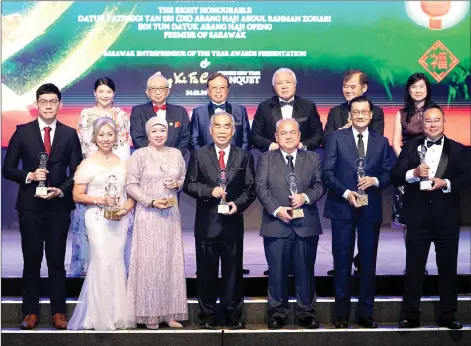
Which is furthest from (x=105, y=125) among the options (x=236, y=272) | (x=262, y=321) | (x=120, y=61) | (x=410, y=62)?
(x=410, y=62)

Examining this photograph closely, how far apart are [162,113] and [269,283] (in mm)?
1674

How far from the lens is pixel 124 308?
19.3 feet

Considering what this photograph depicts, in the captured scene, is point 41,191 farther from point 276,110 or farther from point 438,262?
point 438,262

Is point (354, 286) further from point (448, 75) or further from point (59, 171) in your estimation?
point (448, 75)

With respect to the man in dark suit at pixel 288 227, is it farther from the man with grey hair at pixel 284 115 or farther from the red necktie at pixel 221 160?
the man with grey hair at pixel 284 115

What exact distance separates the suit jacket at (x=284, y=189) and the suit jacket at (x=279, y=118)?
607 mm

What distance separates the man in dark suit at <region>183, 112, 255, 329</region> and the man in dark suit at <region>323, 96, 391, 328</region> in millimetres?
606

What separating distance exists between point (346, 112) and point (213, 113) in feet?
3.46

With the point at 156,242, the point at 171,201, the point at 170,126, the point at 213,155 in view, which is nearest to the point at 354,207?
the point at 213,155

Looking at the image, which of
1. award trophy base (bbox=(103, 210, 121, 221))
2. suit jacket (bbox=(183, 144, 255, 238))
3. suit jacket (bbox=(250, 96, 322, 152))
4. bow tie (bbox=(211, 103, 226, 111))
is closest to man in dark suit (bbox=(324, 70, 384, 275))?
suit jacket (bbox=(250, 96, 322, 152))

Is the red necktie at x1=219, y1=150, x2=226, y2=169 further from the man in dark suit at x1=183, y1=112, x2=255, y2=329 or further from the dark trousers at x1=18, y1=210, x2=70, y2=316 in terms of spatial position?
the dark trousers at x1=18, y1=210, x2=70, y2=316

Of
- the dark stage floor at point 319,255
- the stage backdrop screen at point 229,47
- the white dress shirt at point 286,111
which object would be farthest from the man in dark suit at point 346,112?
the stage backdrop screen at point 229,47

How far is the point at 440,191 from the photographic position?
591 cm

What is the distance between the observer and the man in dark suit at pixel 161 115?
652cm
